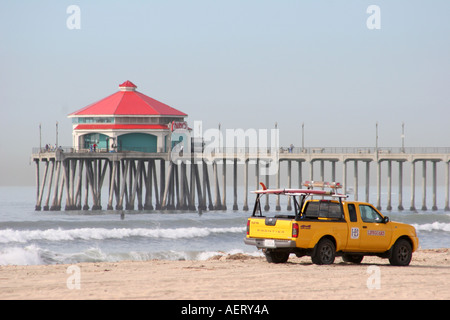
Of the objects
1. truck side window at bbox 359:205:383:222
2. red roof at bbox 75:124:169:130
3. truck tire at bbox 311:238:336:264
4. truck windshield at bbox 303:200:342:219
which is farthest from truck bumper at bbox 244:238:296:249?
red roof at bbox 75:124:169:130

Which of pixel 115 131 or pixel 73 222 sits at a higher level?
pixel 115 131

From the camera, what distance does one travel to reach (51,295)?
1326 centimetres

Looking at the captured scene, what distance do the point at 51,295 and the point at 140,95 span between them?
59.0 meters

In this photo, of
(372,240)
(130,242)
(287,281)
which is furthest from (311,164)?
(287,281)

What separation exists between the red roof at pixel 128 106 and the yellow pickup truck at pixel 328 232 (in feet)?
161

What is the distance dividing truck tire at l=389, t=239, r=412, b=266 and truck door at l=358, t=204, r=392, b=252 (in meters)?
0.22

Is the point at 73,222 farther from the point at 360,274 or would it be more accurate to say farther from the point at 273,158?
the point at 360,274

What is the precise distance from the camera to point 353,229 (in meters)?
18.5

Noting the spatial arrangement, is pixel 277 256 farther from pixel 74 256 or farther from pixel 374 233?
pixel 74 256

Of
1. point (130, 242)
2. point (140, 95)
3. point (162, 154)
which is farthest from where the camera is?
point (140, 95)

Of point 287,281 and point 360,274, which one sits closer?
point 287,281

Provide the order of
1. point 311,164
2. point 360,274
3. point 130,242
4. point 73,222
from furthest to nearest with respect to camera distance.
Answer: point 311,164 → point 73,222 → point 130,242 → point 360,274

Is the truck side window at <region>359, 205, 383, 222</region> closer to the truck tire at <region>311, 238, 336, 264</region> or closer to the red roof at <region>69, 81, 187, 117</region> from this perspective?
the truck tire at <region>311, 238, 336, 264</region>

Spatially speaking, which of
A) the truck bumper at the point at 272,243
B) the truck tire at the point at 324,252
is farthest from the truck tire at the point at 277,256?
the truck tire at the point at 324,252
